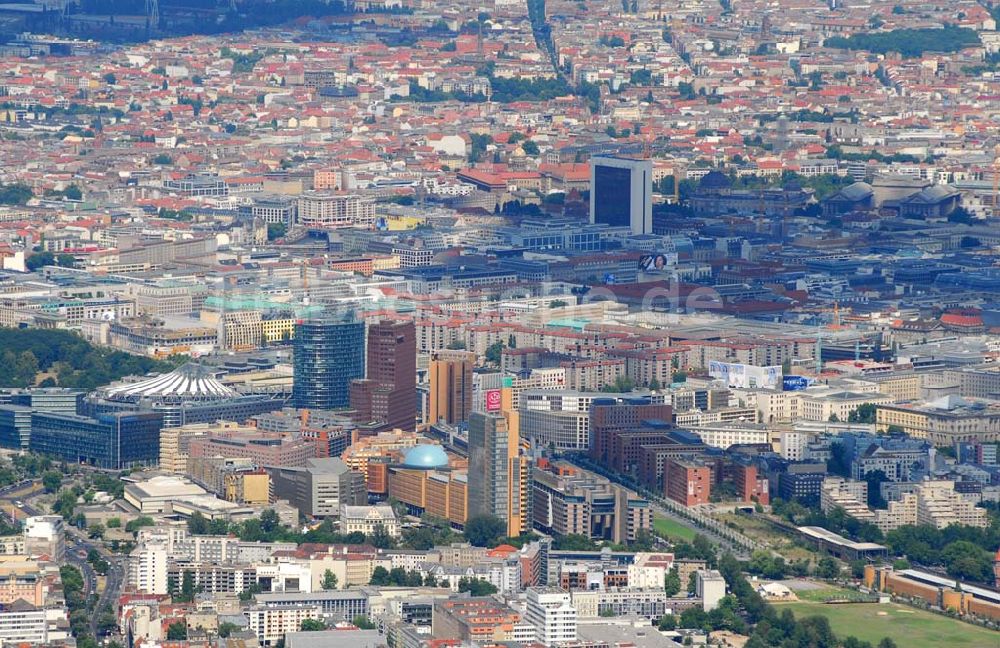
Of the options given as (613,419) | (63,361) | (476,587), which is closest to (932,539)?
(476,587)

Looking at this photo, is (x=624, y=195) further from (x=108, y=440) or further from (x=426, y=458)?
(x=426, y=458)

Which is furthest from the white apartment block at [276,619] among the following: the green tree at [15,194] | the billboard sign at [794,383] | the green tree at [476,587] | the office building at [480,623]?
the green tree at [15,194]

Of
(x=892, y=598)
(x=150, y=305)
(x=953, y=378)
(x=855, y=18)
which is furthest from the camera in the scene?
(x=855, y=18)

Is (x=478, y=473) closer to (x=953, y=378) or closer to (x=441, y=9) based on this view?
(x=953, y=378)

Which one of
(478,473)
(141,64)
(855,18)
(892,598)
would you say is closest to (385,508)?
(478,473)

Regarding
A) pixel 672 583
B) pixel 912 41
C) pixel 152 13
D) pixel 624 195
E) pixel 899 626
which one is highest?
pixel 152 13
